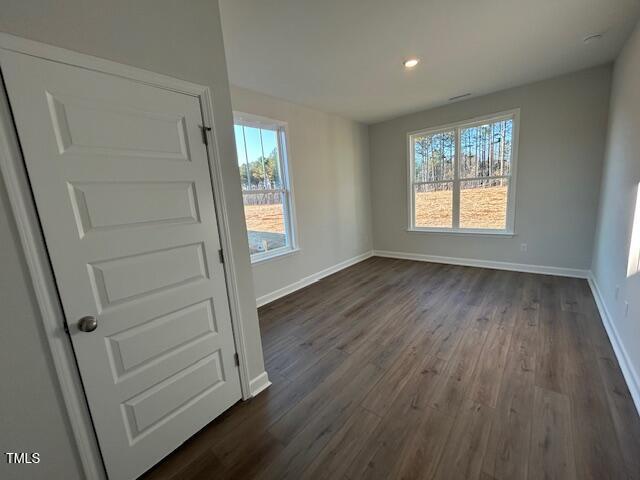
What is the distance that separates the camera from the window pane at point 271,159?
12.0 feet

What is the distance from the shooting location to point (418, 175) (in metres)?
5.11

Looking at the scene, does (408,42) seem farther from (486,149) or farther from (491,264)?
(491,264)

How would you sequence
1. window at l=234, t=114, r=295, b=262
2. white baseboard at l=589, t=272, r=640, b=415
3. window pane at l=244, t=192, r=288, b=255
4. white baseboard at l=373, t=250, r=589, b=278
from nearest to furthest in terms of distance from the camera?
white baseboard at l=589, t=272, r=640, b=415 < window at l=234, t=114, r=295, b=262 < window pane at l=244, t=192, r=288, b=255 < white baseboard at l=373, t=250, r=589, b=278

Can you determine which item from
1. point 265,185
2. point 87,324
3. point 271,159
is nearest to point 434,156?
point 271,159

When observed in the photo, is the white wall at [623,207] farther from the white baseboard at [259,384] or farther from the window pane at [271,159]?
the window pane at [271,159]

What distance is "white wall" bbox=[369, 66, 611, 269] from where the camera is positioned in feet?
11.3

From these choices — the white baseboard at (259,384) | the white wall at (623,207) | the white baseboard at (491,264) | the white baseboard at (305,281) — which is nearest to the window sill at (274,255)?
the white baseboard at (305,281)

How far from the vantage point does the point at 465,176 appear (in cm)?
457

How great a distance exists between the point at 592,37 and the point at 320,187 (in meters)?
3.39

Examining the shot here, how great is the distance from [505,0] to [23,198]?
311 cm

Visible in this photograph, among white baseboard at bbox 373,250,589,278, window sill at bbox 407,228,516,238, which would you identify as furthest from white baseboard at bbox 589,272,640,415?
window sill at bbox 407,228,516,238

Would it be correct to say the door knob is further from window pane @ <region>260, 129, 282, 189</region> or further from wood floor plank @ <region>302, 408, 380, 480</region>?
window pane @ <region>260, 129, 282, 189</region>

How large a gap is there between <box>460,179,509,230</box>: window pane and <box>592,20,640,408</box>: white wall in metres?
1.18

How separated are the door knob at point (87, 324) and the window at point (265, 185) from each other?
221 centimetres
